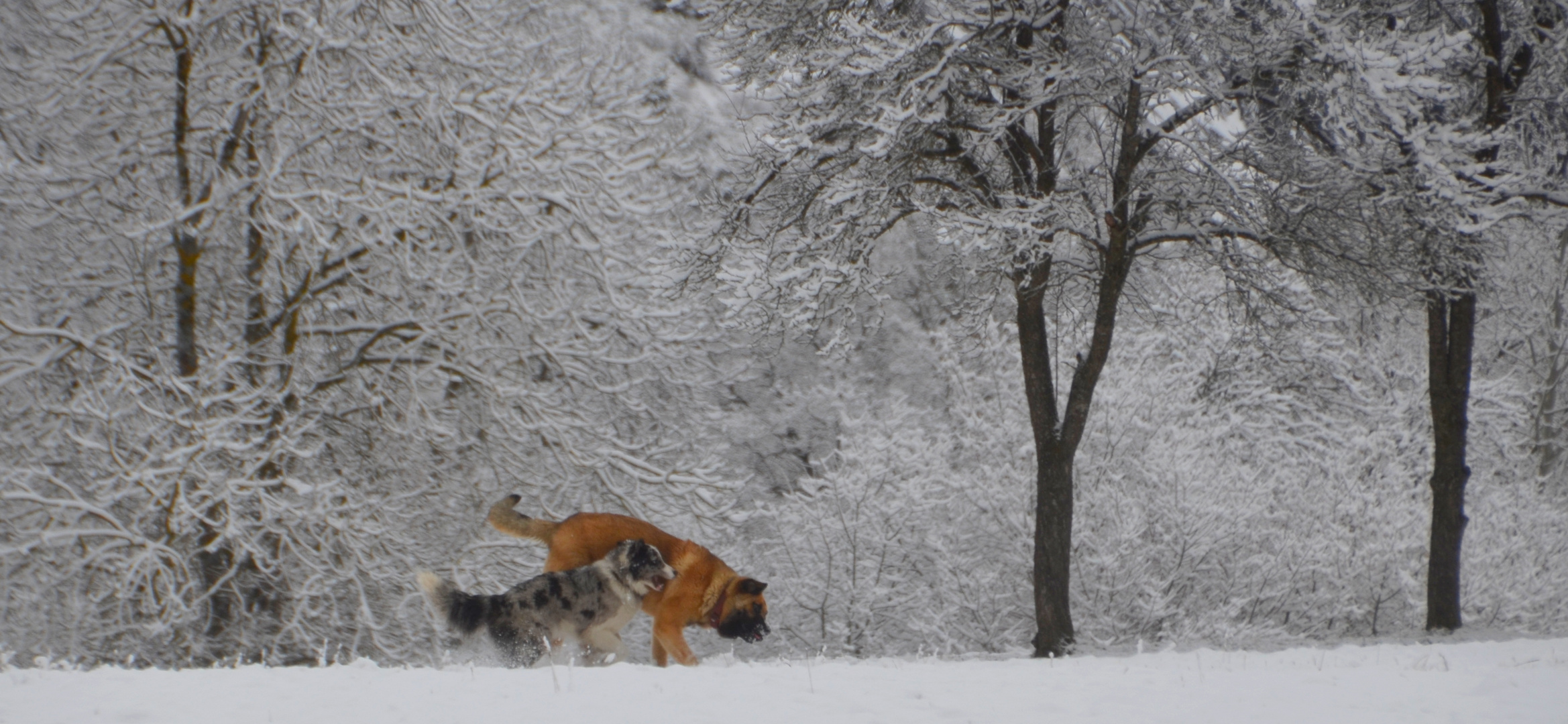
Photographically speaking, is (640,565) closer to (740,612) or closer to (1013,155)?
(740,612)

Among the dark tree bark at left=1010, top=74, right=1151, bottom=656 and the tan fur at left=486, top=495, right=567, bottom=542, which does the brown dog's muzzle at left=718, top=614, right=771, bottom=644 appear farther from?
the dark tree bark at left=1010, top=74, right=1151, bottom=656

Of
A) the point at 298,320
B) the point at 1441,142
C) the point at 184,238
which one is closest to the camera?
the point at 1441,142

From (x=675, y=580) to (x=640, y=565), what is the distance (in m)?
0.33

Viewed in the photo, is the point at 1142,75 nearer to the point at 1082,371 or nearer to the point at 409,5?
the point at 1082,371

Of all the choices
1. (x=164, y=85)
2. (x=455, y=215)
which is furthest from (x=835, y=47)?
(x=164, y=85)

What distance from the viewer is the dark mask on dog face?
6.28 m

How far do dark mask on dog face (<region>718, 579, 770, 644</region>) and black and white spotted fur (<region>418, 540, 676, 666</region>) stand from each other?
0.46m

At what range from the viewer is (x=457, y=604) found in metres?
5.90

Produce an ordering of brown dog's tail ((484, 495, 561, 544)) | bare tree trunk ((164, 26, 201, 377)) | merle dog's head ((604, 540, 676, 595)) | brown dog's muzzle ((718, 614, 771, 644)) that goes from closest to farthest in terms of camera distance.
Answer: merle dog's head ((604, 540, 676, 595)), brown dog's muzzle ((718, 614, 771, 644)), brown dog's tail ((484, 495, 561, 544)), bare tree trunk ((164, 26, 201, 377))

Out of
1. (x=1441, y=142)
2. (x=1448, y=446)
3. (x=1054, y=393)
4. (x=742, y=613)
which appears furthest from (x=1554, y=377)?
(x=742, y=613)

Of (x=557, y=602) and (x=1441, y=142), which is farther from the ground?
(x=1441, y=142)

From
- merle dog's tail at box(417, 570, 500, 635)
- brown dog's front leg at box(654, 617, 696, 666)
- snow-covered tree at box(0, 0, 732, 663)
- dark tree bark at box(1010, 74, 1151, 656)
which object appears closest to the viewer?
merle dog's tail at box(417, 570, 500, 635)

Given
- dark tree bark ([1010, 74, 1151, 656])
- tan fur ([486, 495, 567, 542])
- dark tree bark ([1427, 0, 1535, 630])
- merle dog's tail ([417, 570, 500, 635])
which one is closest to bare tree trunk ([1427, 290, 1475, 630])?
dark tree bark ([1427, 0, 1535, 630])

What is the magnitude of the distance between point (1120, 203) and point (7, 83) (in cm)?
1017
